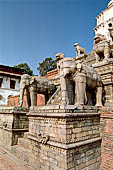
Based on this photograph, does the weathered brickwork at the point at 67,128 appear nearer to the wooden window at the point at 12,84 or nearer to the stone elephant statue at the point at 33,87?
the stone elephant statue at the point at 33,87

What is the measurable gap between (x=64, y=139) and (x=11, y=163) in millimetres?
2888

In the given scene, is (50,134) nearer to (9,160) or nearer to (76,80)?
(76,80)

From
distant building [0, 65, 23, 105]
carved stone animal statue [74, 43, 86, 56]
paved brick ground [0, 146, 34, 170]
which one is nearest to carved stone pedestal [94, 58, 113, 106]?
carved stone animal statue [74, 43, 86, 56]

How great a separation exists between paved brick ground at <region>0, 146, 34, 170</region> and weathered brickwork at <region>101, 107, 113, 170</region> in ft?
8.43

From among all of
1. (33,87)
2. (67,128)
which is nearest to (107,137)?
(67,128)

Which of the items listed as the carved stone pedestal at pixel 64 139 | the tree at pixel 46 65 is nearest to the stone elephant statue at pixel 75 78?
the carved stone pedestal at pixel 64 139

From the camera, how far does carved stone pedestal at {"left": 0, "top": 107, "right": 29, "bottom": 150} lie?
22.0ft

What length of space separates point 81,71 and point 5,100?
2171 centimetres

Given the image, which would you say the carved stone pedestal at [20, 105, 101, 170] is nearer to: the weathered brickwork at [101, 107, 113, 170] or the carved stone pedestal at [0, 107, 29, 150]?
the weathered brickwork at [101, 107, 113, 170]

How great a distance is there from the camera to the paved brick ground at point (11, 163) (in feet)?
16.0

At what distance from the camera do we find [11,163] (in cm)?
525

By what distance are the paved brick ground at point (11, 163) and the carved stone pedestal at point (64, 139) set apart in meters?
0.34

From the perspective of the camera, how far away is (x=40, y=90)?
7.09 m

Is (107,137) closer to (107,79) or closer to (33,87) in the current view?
(107,79)
